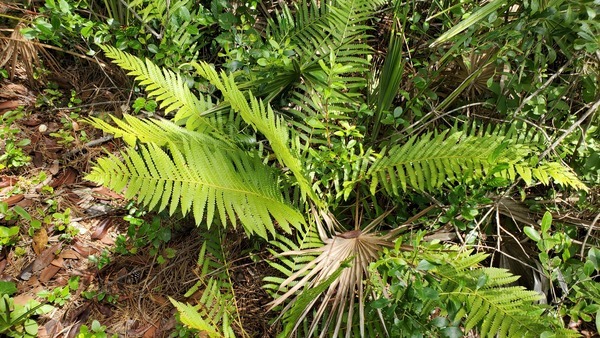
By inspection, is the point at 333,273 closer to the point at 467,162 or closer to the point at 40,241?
the point at 467,162

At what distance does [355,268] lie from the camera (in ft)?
5.06

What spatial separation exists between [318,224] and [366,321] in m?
0.38

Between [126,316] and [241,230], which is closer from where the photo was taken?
[126,316]

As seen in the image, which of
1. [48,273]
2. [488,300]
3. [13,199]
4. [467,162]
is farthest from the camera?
[13,199]

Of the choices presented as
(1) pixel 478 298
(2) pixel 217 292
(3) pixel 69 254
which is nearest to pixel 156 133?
(2) pixel 217 292

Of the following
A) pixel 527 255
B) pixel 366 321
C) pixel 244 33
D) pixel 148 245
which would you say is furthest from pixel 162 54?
pixel 527 255

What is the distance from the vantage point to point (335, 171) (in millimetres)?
1717

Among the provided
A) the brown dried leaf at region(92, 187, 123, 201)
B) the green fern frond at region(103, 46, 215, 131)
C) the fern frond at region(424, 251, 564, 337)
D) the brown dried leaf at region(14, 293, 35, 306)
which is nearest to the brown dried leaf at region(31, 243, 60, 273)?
the brown dried leaf at region(14, 293, 35, 306)

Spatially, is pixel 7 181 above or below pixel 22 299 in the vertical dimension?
above

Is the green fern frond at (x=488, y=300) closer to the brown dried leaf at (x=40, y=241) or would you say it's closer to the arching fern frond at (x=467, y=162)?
the arching fern frond at (x=467, y=162)

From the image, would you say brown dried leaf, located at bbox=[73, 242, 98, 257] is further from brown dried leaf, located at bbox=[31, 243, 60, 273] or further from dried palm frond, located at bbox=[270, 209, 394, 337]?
dried palm frond, located at bbox=[270, 209, 394, 337]

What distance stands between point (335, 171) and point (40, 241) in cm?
126

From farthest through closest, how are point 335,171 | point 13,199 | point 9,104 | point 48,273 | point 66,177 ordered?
point 9,104, point 66,177, point 13,199, point 48,273, point 335,171

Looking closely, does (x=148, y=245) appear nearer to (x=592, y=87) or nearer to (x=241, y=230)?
(x=241, y=230)
